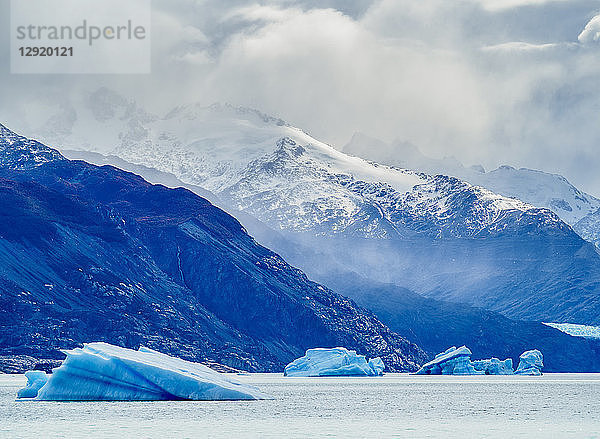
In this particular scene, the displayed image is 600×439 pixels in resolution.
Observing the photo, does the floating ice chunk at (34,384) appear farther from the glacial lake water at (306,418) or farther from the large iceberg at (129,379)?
the large iceberg at (129,379)

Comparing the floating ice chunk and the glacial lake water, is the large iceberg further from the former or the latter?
the floating ice chunk

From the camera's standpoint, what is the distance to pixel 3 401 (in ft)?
422

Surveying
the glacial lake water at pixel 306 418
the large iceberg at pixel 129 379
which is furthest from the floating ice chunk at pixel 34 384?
the large iceberg at pixel 129 379

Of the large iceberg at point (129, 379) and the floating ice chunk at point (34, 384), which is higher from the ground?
the large iceberg at point (129, 379)

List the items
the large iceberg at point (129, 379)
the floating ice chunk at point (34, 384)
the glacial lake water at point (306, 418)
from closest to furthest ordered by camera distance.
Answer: the glacial lake water at point (306, 418)
the large iceberg at point (129, 379)
the floating ice chunk at point (34, 384)

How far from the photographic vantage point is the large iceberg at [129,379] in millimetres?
106312

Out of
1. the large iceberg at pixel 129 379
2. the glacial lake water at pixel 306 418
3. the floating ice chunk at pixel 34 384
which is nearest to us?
the glacial lake water at pixel 306 418

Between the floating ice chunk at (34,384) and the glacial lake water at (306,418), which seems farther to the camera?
the floating ice chunk at (34,384)

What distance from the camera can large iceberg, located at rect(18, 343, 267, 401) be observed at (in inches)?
4186

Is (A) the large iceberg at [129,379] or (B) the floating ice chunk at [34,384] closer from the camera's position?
(A) the large iceberg at [129,379]

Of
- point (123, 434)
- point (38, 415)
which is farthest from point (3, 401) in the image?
point (123, 434)

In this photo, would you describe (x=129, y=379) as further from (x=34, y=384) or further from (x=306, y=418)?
(x=34, y=384)

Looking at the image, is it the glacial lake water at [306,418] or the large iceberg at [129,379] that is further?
the large iceberg at [129,379]

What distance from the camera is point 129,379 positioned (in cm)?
10950
